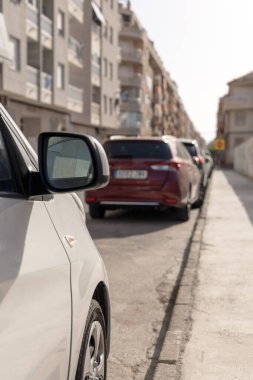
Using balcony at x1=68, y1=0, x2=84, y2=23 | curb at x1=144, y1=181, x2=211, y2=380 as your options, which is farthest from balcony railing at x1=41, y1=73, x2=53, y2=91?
curb at x1=144, y1=181, x2=211, y2=380

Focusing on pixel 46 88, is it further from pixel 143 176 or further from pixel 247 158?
pixel 143 176

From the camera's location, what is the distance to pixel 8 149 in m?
2.06

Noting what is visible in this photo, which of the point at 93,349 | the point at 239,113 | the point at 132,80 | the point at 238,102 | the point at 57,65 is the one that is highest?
the point at 132,80

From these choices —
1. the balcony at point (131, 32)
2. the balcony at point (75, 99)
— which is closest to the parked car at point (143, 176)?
the balcony at point (75, 99)

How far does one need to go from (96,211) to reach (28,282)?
30.3 feet

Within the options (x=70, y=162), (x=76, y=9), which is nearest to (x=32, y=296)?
(x=70, y=162)

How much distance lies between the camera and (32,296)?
5.74 ft

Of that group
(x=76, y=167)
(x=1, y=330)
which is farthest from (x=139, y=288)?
(x=1, y=330)

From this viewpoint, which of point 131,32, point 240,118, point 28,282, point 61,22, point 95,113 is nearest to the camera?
point 28,282

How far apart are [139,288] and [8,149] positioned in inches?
147

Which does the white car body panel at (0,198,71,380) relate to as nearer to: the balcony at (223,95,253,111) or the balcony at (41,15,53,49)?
the balcony at (41,15,53,49)

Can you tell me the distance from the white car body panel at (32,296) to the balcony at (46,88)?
1021 inches

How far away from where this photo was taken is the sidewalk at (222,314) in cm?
347

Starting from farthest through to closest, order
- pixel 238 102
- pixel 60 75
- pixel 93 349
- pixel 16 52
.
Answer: pixel 238 102
pixel 60 75
pixel 16 52
pixel 93 349
